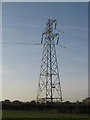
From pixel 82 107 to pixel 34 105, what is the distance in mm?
5761

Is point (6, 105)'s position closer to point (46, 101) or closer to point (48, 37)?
point (46, 101)

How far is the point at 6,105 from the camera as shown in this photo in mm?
34250

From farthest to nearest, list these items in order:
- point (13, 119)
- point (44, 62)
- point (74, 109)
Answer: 1. point (74, 109)
2. point (44, 62)
3. point (13, 119)

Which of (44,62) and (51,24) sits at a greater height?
(51,24)

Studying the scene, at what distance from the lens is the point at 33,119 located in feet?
63.9

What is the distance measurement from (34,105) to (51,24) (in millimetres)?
9568

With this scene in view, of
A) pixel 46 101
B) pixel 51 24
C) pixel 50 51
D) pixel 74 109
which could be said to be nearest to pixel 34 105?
pixel 46 101

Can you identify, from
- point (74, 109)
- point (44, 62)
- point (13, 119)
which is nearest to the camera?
point (13, 119)

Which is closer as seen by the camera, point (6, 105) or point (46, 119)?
point (46, 119)

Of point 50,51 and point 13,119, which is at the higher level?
point 50,51

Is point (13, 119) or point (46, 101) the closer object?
point (13, 119)

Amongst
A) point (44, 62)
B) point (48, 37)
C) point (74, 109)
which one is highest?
point (48, 37)

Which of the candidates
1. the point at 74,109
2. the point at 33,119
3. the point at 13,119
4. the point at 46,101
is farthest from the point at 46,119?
the point at 74,109

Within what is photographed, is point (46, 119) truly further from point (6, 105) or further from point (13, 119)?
point (6, 105)
